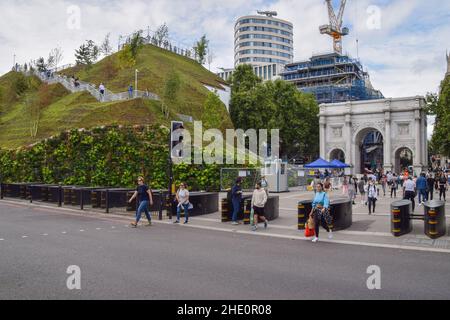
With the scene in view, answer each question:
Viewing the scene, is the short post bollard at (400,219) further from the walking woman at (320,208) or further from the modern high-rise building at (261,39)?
the modern high-rise building at (261,39)

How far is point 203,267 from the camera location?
844cm

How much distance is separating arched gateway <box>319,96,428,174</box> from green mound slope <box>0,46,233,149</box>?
2035cm

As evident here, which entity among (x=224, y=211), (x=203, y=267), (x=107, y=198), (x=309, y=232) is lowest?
(x=203, y=267)

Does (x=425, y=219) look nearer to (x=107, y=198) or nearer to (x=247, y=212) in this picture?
(x=247, y=212)

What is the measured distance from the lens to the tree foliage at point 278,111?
59094mm

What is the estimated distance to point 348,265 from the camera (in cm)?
880

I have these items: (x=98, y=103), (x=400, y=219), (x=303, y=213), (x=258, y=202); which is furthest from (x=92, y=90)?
(x=400, y=219)

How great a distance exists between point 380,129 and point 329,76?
45537mm

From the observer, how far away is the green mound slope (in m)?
39.2

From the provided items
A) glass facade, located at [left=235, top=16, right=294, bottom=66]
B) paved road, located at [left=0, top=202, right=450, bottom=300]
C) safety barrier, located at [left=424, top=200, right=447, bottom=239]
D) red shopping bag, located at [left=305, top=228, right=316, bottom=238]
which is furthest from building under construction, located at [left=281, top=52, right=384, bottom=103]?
paved road, located at [left=0, top=202, right=450, bottom=300]

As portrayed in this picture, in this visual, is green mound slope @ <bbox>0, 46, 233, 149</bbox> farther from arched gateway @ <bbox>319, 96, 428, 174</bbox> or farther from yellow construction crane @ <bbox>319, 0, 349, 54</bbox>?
yellow construction crane @ <bbox>319, 0, 349, 54</bbox>

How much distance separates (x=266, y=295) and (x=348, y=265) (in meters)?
3.07
